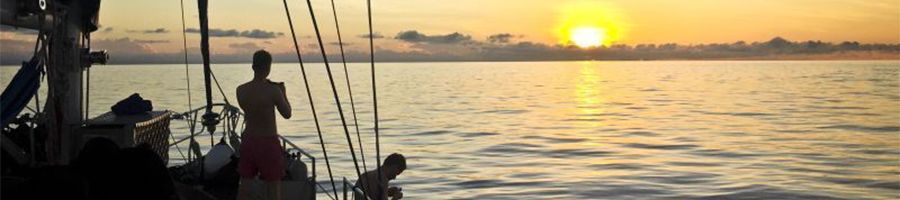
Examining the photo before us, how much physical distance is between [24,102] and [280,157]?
7.91 ft

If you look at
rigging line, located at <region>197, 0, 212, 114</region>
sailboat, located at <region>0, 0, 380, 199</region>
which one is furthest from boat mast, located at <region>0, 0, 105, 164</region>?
rigging line, located at <region>197, 0, 212, 114</region>

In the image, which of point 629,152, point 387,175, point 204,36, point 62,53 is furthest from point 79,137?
point 629,152

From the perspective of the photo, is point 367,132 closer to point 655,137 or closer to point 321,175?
point 655,137

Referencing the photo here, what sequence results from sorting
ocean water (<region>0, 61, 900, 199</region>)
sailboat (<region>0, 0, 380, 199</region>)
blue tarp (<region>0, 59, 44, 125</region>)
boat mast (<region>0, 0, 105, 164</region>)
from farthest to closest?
1. ocean water (<region>0, 61, 900, 199</region>)
2. blue tarp (<region>0, 59, 44, 125</region>)
3. boat mast (<region>0, 0, 105, 164</region>)
4. sailboat (<region>0, 0, 380, 199</region>)

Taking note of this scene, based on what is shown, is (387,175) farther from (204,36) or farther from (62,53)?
(204,36)

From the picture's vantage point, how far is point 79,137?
1035 centimetres

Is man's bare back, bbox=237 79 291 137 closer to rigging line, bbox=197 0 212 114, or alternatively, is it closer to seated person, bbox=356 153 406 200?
seated person, bbox=356 153 406 200

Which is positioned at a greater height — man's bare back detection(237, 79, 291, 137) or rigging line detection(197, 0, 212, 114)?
rigging line detection(197, 0, 212, 114)

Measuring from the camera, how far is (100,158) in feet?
19.2

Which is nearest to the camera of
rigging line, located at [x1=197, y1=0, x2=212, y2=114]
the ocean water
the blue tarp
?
the blue tarp

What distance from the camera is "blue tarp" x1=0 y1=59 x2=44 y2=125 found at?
913 centimetres

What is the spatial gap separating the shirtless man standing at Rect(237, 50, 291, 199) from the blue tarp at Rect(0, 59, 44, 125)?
1907mm

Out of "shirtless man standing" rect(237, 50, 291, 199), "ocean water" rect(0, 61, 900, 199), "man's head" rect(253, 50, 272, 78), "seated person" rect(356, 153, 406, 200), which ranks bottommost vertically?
"ocean water" rect(0, 61, 900, 199)

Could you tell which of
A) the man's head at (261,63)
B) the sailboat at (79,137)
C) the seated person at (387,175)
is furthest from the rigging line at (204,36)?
the man's head at (261,63)
